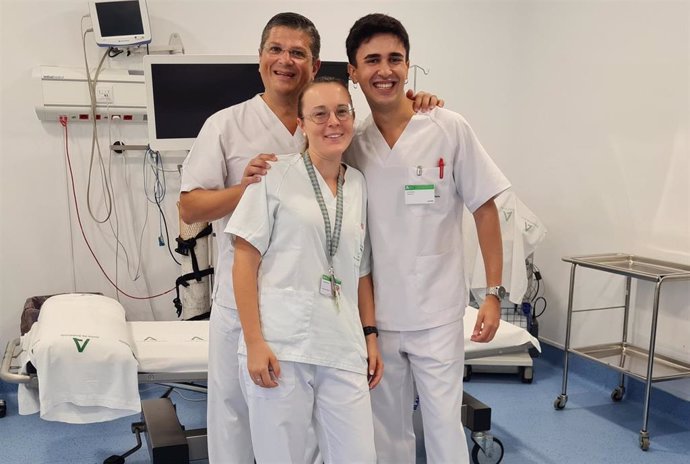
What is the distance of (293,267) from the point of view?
1.47 meters

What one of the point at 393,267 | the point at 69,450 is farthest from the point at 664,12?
the point at 69,450

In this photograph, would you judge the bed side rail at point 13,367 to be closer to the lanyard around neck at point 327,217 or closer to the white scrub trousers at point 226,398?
the white scrub trousers at point 226,398

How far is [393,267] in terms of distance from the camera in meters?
1.72

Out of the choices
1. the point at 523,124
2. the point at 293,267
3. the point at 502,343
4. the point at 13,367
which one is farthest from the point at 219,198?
the point at 523,124

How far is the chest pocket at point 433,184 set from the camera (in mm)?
1696

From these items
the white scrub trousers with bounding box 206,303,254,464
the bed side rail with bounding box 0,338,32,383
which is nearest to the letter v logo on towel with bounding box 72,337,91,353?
the bed side rail with bounding box 0,338,32,383

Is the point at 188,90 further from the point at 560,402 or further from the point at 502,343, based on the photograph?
the point at 560,402

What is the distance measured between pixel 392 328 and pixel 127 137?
2260mm

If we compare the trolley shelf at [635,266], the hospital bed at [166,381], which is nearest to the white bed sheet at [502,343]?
the hospital bed at [166,381]

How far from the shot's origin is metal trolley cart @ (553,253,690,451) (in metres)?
2.63

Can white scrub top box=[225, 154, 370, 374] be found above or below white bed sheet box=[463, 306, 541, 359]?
above

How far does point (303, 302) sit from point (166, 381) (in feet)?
4.03

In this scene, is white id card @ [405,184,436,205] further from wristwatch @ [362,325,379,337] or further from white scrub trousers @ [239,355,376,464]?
white scrub trousers @ [239,355,376,464]

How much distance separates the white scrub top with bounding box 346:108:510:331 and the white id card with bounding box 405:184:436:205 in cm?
1
